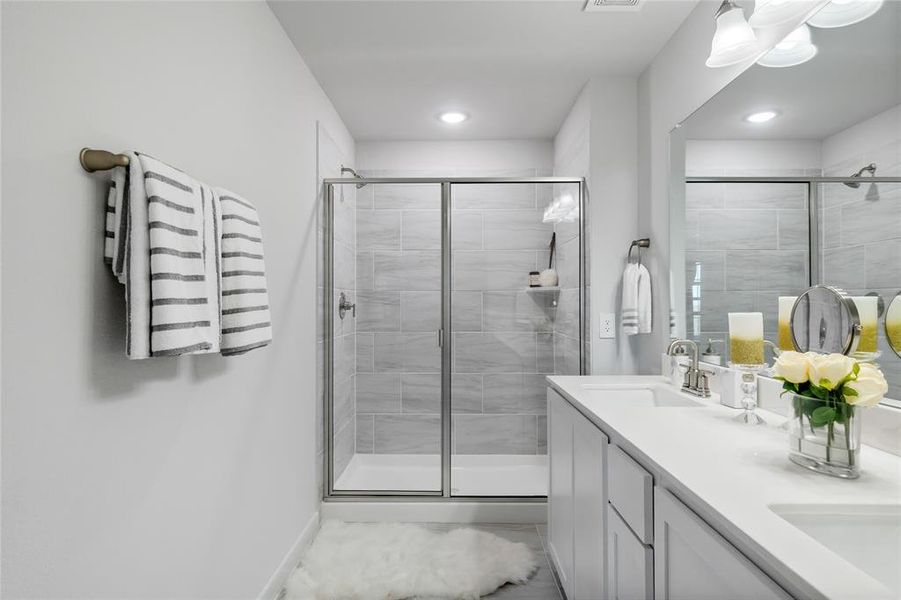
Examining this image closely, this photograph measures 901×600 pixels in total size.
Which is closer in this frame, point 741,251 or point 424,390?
point 741,251

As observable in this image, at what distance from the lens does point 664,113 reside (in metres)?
2.22

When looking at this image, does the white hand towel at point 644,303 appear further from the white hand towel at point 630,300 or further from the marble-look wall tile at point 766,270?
the marble-look wall tile at point 766,270

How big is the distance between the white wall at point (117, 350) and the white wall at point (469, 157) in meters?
1.60

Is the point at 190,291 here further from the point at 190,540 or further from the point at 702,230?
the point at 702,230

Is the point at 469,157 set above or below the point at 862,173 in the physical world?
above

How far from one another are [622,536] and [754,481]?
425 mm

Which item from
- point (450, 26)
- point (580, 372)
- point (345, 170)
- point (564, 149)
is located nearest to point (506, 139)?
point (564, 149)

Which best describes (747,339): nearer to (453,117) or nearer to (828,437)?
(828,437)

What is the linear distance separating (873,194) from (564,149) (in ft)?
7.06

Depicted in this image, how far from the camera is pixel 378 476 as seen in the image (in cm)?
277

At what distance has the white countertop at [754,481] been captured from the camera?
614 millimetres

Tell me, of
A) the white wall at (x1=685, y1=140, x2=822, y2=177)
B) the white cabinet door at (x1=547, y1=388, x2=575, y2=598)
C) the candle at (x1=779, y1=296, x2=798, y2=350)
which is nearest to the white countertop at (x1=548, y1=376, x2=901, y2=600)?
the candle at (x1=779, y1=296, x2=798, y2=350)

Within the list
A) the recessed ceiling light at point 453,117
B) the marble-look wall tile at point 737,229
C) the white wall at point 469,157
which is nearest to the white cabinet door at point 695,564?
the marble-look wall tile at point 737,229

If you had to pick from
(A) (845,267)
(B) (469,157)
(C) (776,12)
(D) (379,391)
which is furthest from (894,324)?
(B) (469,157)
